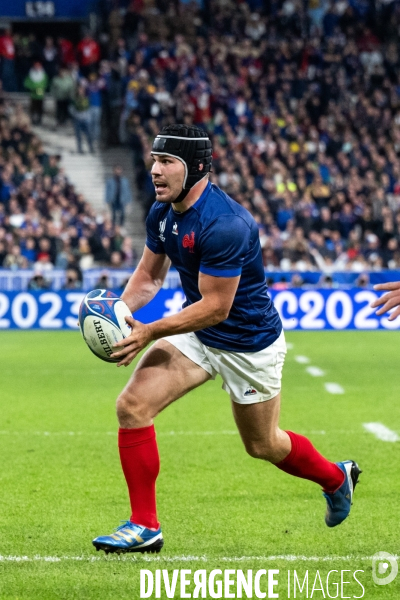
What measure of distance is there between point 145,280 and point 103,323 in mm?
798

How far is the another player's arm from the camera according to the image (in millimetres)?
5250

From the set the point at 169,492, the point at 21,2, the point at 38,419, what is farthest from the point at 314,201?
the point at 169,492

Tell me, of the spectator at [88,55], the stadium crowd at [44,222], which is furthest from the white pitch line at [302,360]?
the spectator at [88,55]

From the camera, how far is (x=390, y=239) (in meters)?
26.0

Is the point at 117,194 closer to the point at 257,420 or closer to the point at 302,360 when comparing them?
the point at 302,360

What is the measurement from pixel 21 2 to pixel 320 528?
102ft

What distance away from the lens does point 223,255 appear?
5.28 m

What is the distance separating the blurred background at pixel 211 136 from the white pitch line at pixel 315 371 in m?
6.61

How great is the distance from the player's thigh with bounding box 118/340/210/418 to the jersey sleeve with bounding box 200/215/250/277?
58cm

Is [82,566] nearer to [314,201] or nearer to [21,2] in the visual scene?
[314,201]

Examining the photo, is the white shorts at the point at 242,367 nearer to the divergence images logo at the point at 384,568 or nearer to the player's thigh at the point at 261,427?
the player's thigh at the point at 261,427

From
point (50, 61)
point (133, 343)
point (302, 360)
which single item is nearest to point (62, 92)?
point (50, 61)

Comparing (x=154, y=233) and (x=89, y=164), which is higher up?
(x=154, y=233)

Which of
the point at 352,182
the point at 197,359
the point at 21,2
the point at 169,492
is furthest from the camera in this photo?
the point at 21,2
